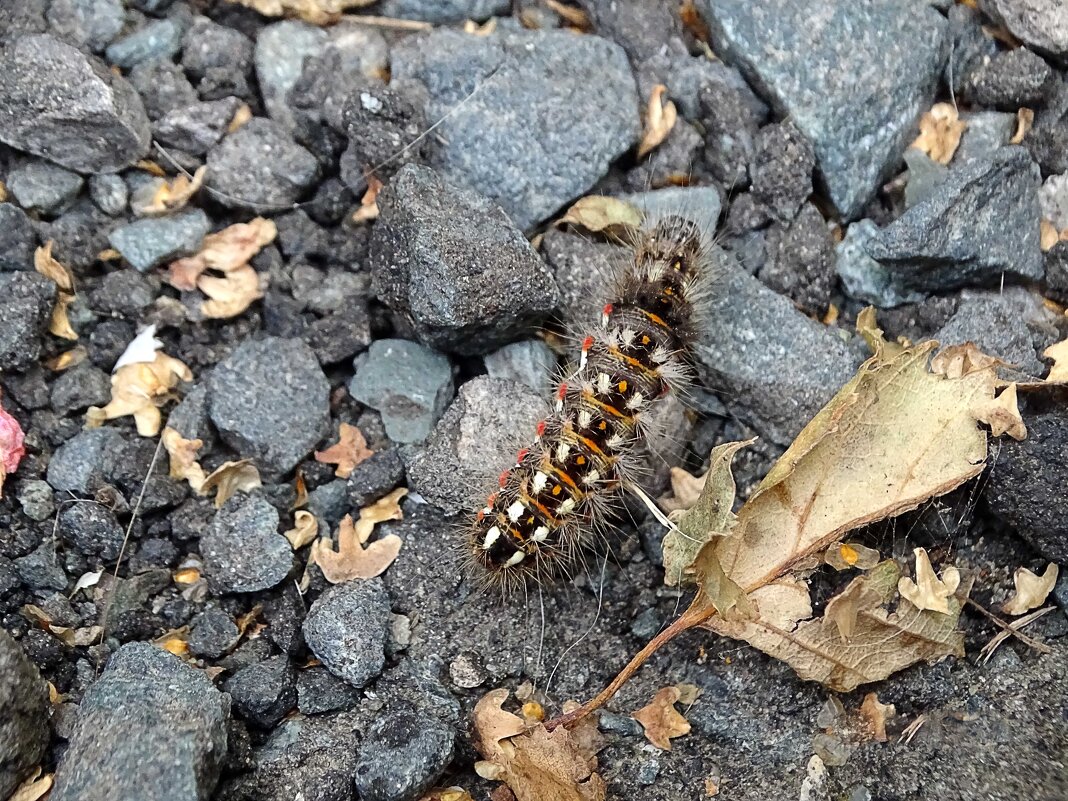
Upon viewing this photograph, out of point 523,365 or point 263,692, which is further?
point 523,365

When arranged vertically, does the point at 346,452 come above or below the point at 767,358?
below

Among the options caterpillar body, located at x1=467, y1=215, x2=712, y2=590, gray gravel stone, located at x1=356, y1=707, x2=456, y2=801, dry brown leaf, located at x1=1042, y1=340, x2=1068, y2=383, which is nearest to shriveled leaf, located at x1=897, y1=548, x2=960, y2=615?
dry brown leaf, located at x1=1042, y1=340, x2=1068, y2=383

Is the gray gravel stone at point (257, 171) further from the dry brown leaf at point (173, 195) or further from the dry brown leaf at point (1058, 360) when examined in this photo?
the dry brown leaf at point (1058, 360)

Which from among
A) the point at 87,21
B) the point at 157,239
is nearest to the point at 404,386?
the point at 157,239

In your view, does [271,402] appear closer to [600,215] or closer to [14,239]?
[14,239]

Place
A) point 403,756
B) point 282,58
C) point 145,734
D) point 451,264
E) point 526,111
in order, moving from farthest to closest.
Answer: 1. point 282,58
2. point 526,111
3. point 451,264
4. point 403,756
5. point 145,734

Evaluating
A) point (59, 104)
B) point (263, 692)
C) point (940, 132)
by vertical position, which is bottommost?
point (263, 692)

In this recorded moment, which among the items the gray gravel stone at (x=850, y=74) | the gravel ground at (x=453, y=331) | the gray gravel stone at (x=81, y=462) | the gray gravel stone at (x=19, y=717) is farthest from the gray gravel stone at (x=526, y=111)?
the gray gravel stone at (x=19, y=717)
